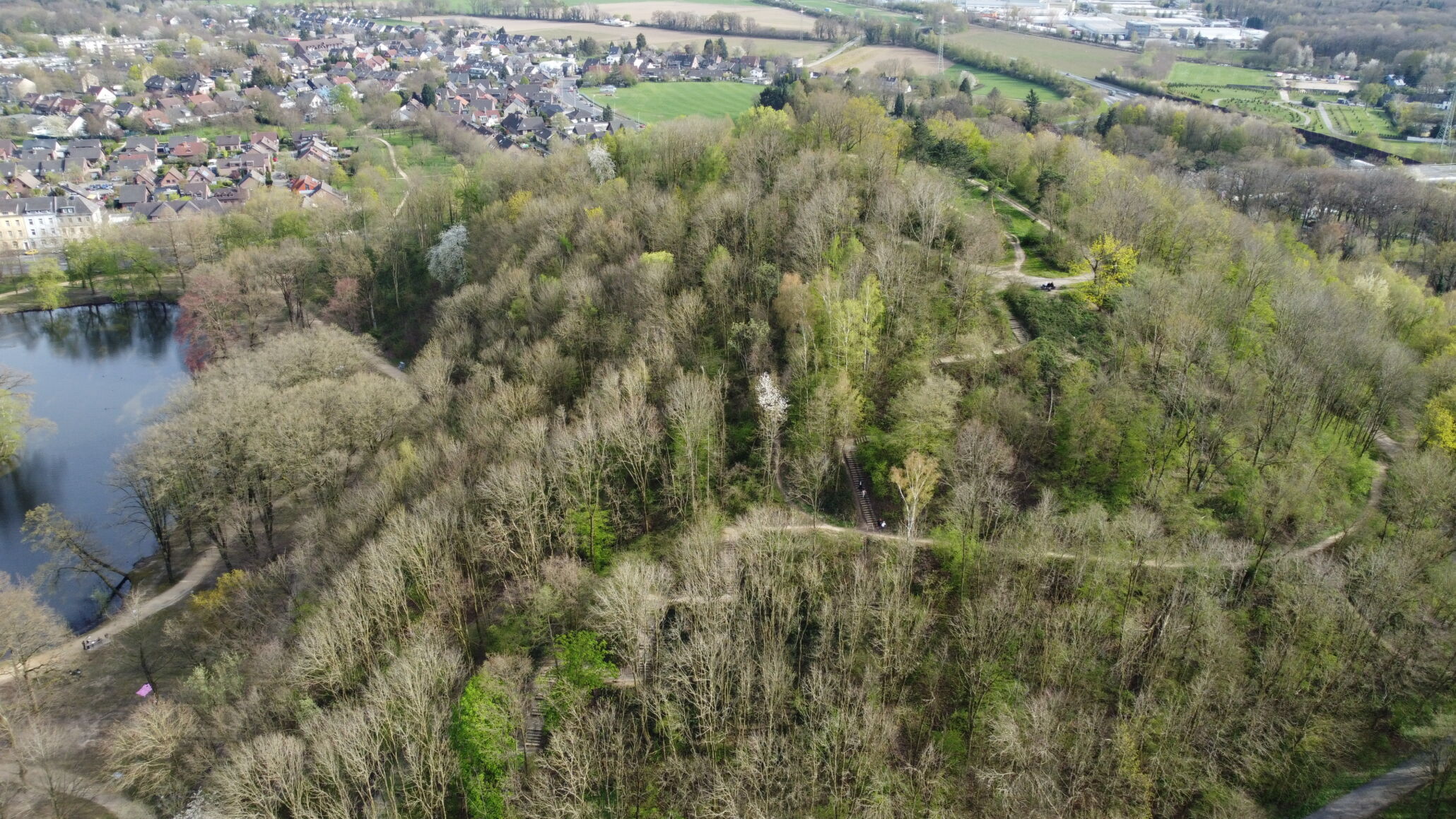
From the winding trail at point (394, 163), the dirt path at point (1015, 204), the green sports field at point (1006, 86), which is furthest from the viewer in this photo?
the green sports field at point (1006, 86)

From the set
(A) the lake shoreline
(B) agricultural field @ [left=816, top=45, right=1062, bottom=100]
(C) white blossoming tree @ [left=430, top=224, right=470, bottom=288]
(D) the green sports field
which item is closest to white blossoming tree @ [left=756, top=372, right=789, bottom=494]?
(C) white blossoming tree @ [left=430, top=224, right=470, bottom=288]

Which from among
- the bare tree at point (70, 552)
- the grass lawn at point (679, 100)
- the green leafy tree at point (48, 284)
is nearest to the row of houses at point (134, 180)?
the green leafy tree at point (48, 284)

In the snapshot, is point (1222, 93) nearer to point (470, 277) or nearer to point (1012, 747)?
point (470, 277)

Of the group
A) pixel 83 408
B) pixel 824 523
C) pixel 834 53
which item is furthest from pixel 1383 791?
pixel 834 53

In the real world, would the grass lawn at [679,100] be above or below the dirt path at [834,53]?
below

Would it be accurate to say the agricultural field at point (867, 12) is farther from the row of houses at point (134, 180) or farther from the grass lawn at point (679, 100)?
the row of houses at point (134, 180)

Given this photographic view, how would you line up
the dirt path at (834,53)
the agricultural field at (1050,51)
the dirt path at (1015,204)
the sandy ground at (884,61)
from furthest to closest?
the dirt path at (834,53), the agricultural field at (1050,51), the sandy ground at (884,61), the dirt path at (1015,204)

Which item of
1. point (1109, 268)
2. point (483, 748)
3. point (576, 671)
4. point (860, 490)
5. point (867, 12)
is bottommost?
point (483, 748)

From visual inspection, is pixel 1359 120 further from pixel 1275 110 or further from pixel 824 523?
pixel 824 523
